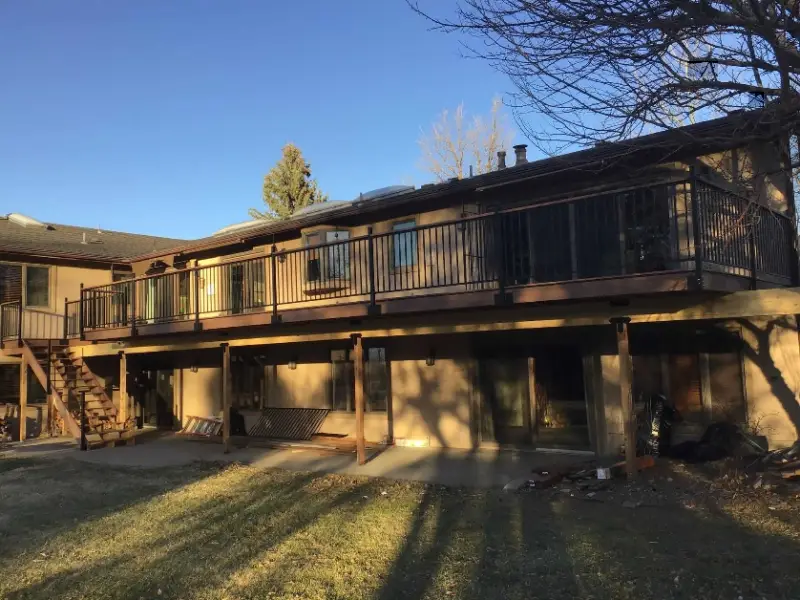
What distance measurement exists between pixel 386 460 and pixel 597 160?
6.45 metres

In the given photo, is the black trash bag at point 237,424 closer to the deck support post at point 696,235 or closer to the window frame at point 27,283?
the window frame at point 27,283

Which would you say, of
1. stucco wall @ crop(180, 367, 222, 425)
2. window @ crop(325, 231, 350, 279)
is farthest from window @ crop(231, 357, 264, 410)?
window @ crop(325, 231, 350, 279)

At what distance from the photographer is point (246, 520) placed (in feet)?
24.3

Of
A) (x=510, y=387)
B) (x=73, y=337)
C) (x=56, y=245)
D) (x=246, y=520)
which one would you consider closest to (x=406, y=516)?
(x=246, y=520)

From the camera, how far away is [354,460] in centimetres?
1136

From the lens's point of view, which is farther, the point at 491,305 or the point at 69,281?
the point at 69,281

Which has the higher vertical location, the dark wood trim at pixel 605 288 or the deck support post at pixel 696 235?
the deck support post at pixel 696 235

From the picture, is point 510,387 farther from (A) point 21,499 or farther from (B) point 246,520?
(A) point 21,499

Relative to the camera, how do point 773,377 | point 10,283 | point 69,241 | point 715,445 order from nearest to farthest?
point 715,445 → point 773,377 → point 10,283 → point 69,241

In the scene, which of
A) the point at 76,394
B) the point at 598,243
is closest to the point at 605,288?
the point at 598,243

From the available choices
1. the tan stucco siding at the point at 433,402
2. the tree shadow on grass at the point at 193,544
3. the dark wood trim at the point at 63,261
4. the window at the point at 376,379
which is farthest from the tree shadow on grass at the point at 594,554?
the dark wood trim at the point at 63,261

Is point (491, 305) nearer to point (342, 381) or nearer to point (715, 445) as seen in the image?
point (715, 445)

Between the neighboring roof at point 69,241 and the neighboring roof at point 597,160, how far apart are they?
4038mm

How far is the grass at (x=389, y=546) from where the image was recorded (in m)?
5.02
